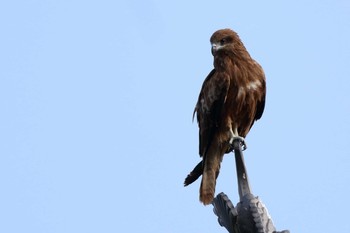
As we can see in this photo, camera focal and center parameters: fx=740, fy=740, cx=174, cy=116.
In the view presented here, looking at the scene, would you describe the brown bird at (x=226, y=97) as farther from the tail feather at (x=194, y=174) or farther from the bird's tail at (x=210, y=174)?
the tail feather at (x=194, y=174)

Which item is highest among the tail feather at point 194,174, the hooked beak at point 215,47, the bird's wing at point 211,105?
the hooked beak at point 215,47

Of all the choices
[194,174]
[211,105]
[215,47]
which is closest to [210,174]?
[194,174]

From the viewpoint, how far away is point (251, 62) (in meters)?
7.56

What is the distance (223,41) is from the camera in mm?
7605

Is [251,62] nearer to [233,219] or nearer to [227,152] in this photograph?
[227,152]

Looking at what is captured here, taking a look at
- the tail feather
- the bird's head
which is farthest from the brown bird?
the tail feather

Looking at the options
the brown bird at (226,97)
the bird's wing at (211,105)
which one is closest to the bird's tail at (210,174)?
the brown bird at (226,97)

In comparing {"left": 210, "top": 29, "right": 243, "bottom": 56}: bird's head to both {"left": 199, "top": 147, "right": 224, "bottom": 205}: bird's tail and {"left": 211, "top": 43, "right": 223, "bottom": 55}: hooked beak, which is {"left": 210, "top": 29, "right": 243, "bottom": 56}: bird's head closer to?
{"left": 211, "top": 43, "right": 223, "bottom": 55}: hooked beak

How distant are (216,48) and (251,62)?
0.39 metres

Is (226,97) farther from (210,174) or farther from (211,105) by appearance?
(210,174)

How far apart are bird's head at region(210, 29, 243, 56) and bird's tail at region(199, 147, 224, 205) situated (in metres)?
1.06

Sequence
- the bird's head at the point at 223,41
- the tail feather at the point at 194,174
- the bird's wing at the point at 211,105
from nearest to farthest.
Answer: the tail feather at the point at 194,174 < the bird's wing at the point at 211,105 < the bird's head at the point at 223,41

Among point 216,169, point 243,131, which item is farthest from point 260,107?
point 216,169

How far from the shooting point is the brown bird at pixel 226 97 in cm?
731
